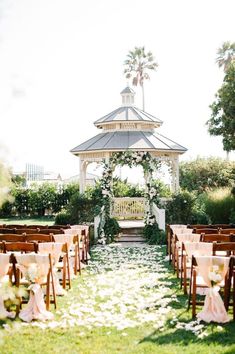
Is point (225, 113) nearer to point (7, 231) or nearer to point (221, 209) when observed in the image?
point (221, 209)

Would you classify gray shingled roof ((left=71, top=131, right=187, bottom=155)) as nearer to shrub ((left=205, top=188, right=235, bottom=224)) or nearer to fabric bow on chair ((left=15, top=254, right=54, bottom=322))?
shrub ((left=205, top=188, right=235, bottom=224))

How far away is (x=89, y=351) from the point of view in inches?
235

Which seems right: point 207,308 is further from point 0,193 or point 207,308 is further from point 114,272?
point 0,193

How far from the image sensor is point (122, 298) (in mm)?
8844

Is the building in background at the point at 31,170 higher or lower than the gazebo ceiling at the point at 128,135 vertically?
lower

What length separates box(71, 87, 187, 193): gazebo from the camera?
69.8ft

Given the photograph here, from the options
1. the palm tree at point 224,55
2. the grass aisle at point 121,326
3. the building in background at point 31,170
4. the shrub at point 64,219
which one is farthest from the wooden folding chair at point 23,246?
the palm tree at point 224,55

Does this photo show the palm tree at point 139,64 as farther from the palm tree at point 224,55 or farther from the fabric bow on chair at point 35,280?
the fabric bow on chair at point 35,280

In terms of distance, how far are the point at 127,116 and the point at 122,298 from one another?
49.6ft

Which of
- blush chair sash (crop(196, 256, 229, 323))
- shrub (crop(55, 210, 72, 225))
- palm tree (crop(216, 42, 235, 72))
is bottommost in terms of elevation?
blush chair sash (crop(196, 256, 229, 323))

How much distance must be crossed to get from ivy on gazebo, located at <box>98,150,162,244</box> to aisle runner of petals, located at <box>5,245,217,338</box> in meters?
5.11

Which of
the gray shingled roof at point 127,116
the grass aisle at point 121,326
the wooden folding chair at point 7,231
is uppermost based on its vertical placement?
the gray shingled roof at point 127,116

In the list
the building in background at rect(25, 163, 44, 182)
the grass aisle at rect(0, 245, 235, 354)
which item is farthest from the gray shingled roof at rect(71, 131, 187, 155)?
the building in background at rect(25, 163, 44, 182)

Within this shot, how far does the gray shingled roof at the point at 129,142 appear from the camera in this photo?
21.1m
